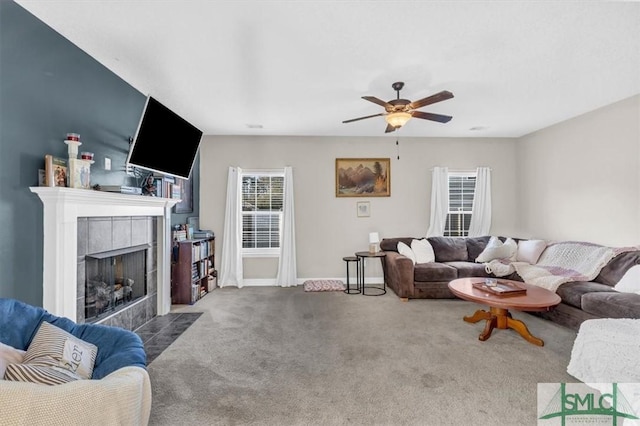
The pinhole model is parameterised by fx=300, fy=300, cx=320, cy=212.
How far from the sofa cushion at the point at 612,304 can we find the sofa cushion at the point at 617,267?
1.30 ft

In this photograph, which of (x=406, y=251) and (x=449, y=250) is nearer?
(x=406, y=251)

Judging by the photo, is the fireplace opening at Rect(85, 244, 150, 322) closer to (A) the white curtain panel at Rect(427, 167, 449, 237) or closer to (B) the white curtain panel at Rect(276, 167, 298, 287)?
(B) the white curtain panel at Rect(276, 167, 298, 287)

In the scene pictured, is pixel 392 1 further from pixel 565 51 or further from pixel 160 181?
pixel 160 181

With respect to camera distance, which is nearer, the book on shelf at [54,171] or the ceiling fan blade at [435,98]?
the book on shelf at [54,171]

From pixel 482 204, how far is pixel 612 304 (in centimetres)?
292

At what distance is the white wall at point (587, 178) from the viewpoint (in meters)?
3.63

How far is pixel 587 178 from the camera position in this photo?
164 inches

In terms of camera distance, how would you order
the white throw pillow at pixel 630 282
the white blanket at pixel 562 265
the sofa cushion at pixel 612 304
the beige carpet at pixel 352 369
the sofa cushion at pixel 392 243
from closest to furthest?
the beige carpet at pixel 352 369 → the sofa cushion at pixel 612 304 → the white throw pillow at pixel 630 282 → the white blanket at pixel 562 265 → the sofa cushion at pixel 392 243

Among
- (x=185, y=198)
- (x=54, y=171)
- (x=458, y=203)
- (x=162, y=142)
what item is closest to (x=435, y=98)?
(x=162, y=142)

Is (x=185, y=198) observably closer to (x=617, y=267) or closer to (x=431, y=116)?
(x=431, y=116)

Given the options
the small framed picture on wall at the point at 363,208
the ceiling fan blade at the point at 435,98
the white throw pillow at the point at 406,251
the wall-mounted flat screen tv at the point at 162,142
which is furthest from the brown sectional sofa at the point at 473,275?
the wall-mounted flat screen tv at the point at 162,142

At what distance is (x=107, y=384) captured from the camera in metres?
1.35

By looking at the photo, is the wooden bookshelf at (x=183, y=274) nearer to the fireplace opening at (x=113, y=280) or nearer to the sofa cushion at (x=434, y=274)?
the fireplace opening at (x=113, y=280)

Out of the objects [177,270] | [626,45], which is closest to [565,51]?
[626,45]
